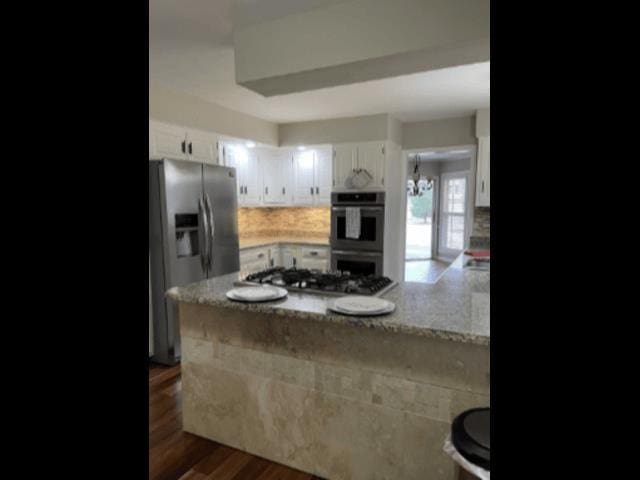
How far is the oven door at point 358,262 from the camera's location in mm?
4543

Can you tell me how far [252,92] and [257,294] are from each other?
241cm

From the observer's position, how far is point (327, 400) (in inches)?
73.9

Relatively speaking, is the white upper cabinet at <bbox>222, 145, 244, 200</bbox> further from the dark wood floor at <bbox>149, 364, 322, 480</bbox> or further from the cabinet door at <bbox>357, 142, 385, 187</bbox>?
the dark wood floor at <bbox>149, 364, 322, 480</bbox>

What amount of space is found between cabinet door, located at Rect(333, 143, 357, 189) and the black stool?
3668 millimetres

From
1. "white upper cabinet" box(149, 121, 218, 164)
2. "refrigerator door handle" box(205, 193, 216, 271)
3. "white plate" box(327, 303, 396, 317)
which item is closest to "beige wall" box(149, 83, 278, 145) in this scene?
"white upper cabinet" box(149, 121, 218, 164)

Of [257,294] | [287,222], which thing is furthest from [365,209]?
[257,294]

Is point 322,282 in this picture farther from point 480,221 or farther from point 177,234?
point 480,221

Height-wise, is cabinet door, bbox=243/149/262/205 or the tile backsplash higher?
cabinet door, bbox=243/149/262/205

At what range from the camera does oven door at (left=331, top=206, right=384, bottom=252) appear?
451cm
